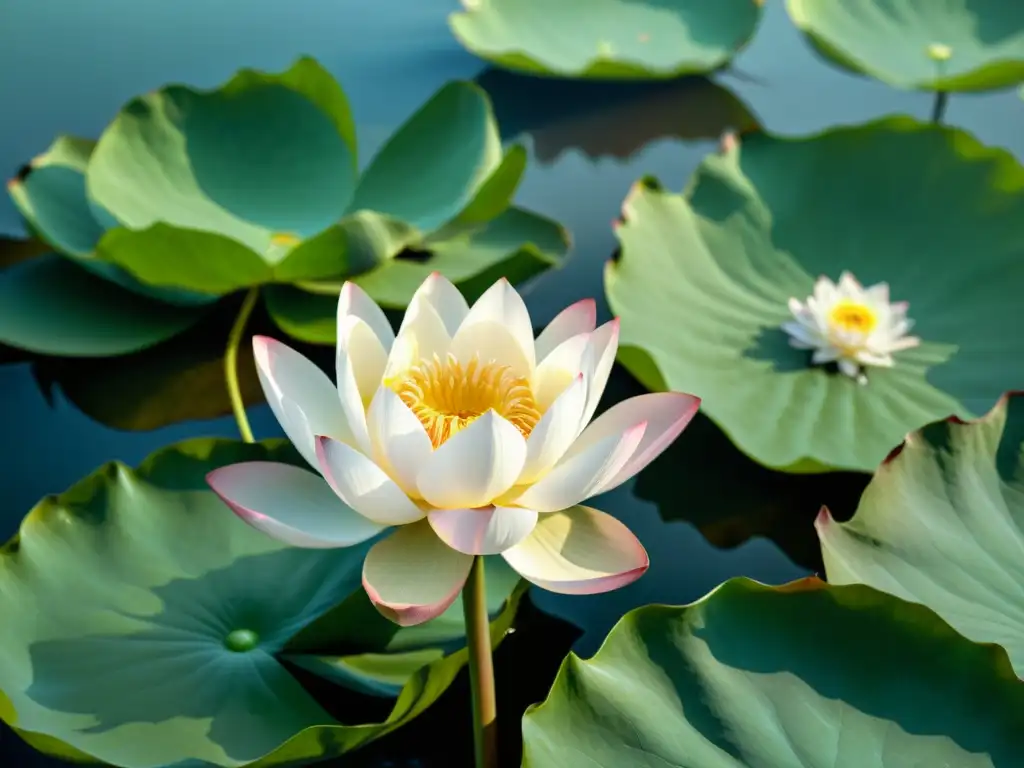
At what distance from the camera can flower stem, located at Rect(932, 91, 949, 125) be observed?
217 cm

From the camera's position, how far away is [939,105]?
2197 millimetres

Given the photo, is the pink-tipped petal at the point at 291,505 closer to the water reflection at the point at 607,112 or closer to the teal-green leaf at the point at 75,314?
the teal-green leaf at the point at 75,314

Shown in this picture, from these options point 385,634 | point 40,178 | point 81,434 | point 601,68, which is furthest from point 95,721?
point 601,68

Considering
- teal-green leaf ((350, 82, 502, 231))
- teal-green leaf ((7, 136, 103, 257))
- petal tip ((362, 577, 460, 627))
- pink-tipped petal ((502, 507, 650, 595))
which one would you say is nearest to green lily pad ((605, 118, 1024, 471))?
teal-green leaf ((350, 82, 502, 231))

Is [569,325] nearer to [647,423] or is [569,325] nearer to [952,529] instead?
[647,423]

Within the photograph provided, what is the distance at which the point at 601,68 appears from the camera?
212cm

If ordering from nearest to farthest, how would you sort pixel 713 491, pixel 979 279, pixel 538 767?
pixel 538 767 < pixel 713 491 < pixel 979 279

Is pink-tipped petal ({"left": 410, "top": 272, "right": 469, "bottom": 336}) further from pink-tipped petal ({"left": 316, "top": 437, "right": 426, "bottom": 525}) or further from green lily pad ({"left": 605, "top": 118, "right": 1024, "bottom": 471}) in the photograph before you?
green lily pad ({"left": 605, "top": 118, "right": 1024, "bottom": 471})

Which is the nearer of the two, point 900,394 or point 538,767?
point 538,767

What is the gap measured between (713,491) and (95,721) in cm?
81

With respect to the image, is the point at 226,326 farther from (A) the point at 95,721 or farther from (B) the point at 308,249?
(A) the point at 95,721

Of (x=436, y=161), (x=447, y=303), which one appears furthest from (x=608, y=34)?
(x=447, y=303)

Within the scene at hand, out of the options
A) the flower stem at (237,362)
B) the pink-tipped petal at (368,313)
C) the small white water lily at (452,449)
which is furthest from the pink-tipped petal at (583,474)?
the flower stem at (237,362)

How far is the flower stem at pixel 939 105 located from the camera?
2170mm
